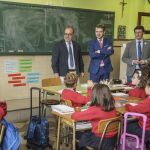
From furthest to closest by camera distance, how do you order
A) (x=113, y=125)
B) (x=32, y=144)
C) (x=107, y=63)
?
(x=107, y=63) < (x=32, y=144) < (x=113, y=125)

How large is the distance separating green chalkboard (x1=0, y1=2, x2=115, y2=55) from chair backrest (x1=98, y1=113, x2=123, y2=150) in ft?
10.0

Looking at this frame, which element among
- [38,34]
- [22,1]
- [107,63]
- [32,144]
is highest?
[22,1]

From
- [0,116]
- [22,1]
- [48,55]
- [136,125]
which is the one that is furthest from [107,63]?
[0,116]

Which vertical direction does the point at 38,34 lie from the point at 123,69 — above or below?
above

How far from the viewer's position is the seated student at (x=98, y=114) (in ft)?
9.47

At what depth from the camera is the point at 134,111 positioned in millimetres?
3158

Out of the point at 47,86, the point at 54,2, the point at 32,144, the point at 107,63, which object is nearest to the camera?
the point at 32,144

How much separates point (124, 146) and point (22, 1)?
3.48 metres

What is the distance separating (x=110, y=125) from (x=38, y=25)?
A: 11.0 ft

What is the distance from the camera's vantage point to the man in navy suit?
210 inches

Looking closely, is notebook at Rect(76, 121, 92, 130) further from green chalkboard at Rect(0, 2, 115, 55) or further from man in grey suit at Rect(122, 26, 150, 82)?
green chalkboard at Rect(0, 2, 115, 55)

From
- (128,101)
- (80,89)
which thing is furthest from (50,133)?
(128,101)

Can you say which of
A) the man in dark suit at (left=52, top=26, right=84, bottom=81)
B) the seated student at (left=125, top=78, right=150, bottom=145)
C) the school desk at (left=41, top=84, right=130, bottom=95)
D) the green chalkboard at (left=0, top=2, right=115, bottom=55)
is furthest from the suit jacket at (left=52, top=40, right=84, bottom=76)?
the seated student at (left=125, top=78, right=150, bottom=145)

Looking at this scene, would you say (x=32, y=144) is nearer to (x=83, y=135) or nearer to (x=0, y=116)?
(x=83, y=135)
